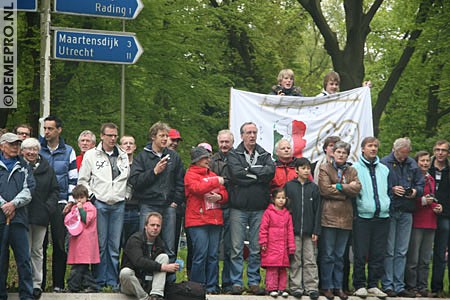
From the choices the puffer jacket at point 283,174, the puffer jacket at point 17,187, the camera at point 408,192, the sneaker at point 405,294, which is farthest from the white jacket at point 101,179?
the sneaker at point 405,294

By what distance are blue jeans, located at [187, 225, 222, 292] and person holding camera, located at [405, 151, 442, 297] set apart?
2.67m

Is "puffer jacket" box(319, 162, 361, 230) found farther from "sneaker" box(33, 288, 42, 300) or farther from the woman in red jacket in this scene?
"sneaker" box(33, 288, 42, 300)

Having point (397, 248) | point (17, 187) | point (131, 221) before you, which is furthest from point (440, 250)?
point (17, 187)

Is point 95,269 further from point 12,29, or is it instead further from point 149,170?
point 12,29

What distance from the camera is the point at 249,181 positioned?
36.9 ft

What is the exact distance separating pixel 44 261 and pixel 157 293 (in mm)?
1548

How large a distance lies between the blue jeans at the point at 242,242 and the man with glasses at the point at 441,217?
2571mm

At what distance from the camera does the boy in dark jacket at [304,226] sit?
11250 millimetres

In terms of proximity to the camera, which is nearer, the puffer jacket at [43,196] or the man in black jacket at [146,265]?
the man in black jacket at [146,265]

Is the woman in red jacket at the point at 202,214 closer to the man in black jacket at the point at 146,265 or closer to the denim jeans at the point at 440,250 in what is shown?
the man in black jacket at the point at 146,265

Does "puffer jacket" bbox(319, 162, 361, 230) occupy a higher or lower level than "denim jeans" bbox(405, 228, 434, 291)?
higher

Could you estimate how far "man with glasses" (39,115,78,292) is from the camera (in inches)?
424

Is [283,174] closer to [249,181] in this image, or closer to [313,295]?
[249,181]

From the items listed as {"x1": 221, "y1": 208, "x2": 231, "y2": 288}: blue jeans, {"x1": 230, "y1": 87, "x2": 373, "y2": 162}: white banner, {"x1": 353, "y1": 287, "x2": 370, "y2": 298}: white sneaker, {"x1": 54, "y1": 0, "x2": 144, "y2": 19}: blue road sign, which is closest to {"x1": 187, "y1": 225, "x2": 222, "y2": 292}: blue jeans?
{"x1": 221, "y1": 208, "x2": 231, "y2": 288}: blue jeans
